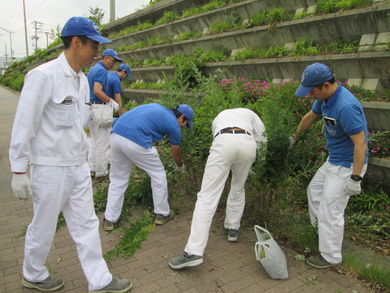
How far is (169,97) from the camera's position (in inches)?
210

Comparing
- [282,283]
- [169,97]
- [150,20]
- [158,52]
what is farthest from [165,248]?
[150,20]

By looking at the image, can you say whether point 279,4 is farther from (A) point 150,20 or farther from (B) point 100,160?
(A) point 150,20

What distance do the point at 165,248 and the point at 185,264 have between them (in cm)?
60

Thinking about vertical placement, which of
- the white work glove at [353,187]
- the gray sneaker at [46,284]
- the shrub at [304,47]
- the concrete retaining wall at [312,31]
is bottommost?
the gray sneaker at [46,284]

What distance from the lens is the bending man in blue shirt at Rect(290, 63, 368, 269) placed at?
321 centimetres

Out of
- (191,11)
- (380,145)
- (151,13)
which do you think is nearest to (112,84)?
(380,145)

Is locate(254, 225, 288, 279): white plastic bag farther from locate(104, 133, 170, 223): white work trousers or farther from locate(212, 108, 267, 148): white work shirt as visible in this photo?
locate(104, 133, 170, 223): white work trousers

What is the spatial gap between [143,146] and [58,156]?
146 cm

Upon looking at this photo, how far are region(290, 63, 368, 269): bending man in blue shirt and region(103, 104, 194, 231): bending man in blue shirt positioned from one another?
164cm

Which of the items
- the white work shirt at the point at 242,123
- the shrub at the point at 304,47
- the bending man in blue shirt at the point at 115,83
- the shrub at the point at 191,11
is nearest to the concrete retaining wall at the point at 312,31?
A: the shrub at the point at 304,47

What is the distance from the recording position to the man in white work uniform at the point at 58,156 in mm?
2615

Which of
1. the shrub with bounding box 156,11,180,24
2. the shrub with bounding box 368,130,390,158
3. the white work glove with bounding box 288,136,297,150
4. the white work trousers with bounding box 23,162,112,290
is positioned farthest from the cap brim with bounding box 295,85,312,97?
the shrub with bounding box 156,11,180,24

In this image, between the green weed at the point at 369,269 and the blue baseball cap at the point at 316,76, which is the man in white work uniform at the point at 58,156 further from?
the green weed at the point at 369,269

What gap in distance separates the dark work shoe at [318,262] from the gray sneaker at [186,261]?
1.13 meters
